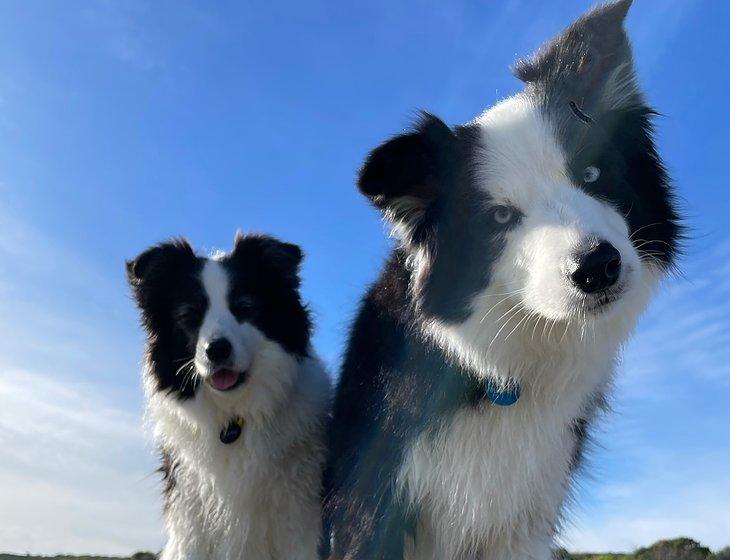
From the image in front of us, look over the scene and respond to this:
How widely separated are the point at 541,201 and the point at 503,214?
0.22 metres

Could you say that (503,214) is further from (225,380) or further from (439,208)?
(225,380)

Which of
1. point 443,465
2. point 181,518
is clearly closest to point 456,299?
point 443,465

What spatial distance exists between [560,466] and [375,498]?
1.08 metres

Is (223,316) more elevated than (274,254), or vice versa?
(274,254)

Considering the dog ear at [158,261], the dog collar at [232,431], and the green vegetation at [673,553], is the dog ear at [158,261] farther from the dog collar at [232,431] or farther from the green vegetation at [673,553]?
the green vegetation at [673,553]

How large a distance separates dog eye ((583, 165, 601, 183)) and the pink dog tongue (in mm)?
3150

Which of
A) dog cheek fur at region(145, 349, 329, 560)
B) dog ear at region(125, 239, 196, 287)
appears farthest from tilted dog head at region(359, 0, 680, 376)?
dog ear at region(125, 239, 196, 287)

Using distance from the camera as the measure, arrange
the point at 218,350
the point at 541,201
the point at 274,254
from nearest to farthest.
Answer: the point at 541,201, the point at 218,350, the point at 274,254

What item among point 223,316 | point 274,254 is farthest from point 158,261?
point 274,254

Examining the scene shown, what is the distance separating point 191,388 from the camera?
18.6 feet

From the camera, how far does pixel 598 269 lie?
10.6 ft

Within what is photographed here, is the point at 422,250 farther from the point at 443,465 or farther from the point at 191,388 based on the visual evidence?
the point at 191,388

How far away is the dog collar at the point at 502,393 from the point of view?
3811mm

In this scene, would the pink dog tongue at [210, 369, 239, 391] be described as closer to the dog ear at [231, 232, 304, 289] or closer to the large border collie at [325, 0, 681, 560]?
the dog ear at [231, 232, 304, 289]
